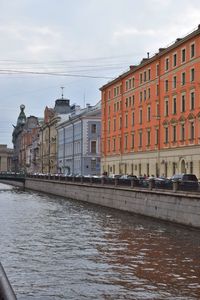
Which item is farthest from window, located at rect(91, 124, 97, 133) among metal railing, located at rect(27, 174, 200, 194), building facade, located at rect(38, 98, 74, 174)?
metal railing, located at rect(27, 174, 200, 194)

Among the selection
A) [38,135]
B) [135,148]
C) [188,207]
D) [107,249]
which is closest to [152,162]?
[135,148]

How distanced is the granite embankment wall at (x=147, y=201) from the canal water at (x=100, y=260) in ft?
3.08

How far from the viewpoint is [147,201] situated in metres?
38.0

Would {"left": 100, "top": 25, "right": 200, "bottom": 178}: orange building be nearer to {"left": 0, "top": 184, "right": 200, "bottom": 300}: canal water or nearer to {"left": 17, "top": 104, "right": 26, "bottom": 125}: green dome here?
{"left": 0, "top": 184, "right": 200, "bottom": 300}: canal water

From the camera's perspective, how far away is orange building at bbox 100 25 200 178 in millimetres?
54000

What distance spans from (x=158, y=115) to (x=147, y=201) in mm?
26033

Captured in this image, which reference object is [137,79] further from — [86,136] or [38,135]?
[38,135]

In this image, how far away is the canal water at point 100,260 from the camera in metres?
14.1

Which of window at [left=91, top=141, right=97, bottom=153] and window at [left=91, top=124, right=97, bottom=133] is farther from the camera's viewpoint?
window at [left=91, top=124, right=97, bottom=133]

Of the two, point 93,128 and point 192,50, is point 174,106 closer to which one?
point 192,50

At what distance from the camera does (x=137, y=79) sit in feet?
232

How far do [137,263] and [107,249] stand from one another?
11.7ft

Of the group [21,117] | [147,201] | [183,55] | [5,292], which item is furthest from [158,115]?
[21,117]

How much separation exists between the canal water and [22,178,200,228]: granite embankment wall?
0.94 metres
